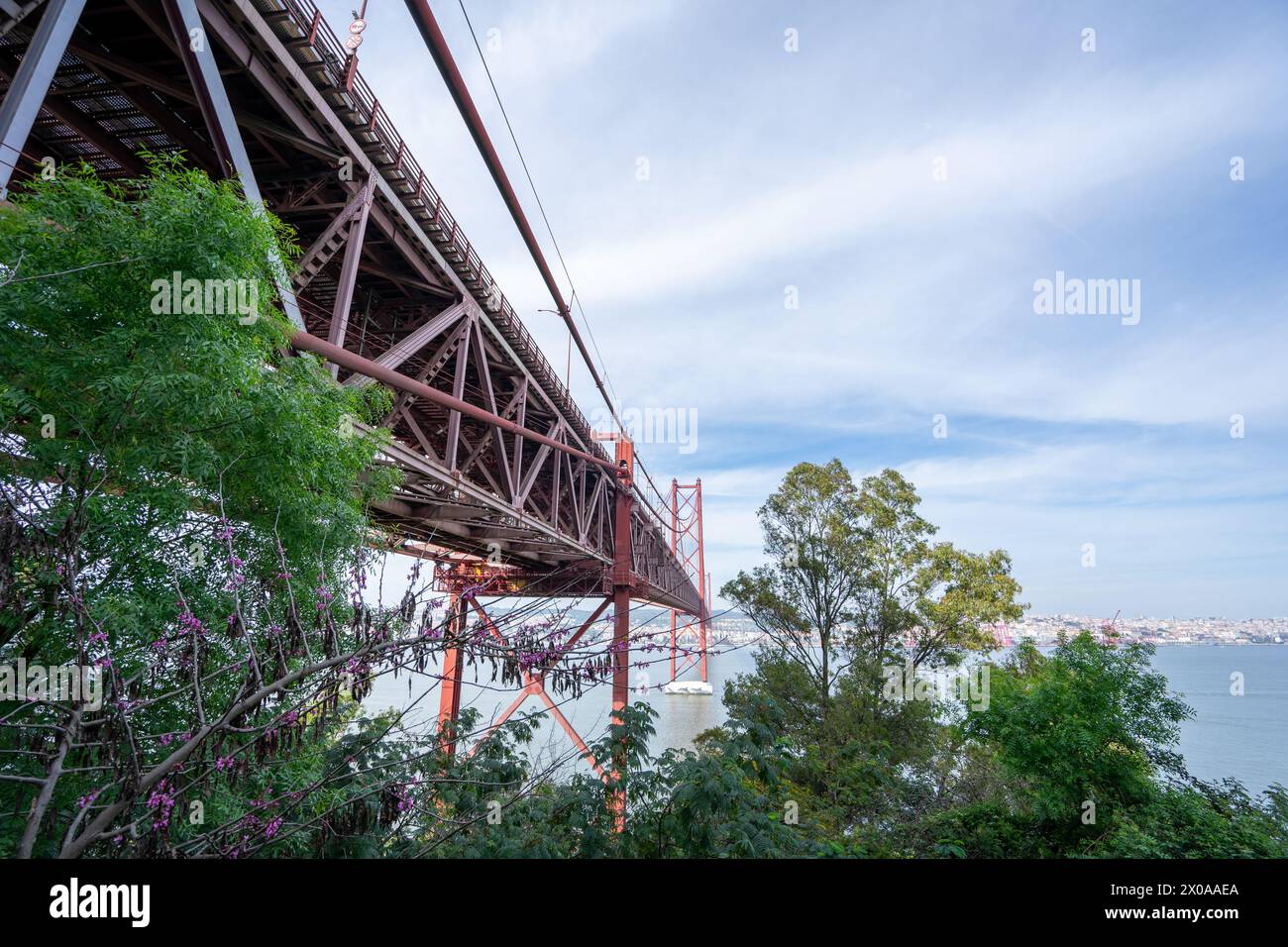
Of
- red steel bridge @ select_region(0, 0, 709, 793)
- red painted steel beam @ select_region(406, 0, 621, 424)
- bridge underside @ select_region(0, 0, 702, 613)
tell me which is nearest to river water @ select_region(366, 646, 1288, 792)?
red steel bridge @ select_region(0, 0, 709, 793)

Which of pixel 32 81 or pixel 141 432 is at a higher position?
pixel 32 81

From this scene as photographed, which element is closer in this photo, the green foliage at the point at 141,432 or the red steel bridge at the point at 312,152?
the green foliage at the point at 141,432

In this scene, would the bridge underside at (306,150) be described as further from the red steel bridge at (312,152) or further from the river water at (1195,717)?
the river water at (1195,717)

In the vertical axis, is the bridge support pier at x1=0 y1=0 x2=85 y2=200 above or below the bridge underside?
below

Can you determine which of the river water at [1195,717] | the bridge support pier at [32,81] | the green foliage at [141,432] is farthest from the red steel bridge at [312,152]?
the river water at [1195,717]

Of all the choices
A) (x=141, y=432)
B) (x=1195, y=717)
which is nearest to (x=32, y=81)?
(x=141, y=432)

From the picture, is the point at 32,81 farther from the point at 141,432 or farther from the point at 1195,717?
the point at 1195,717

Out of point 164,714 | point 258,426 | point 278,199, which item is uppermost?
point 278,199

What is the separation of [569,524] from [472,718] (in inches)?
819

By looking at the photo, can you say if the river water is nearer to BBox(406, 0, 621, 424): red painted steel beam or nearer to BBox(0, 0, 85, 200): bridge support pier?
BBox(0, 0, 85, 200): bridge support pier

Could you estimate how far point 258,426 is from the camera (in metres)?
5.31

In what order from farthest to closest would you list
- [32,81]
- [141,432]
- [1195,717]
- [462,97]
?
[1195,717]
[462,97]
[141,432]
[32,81]
